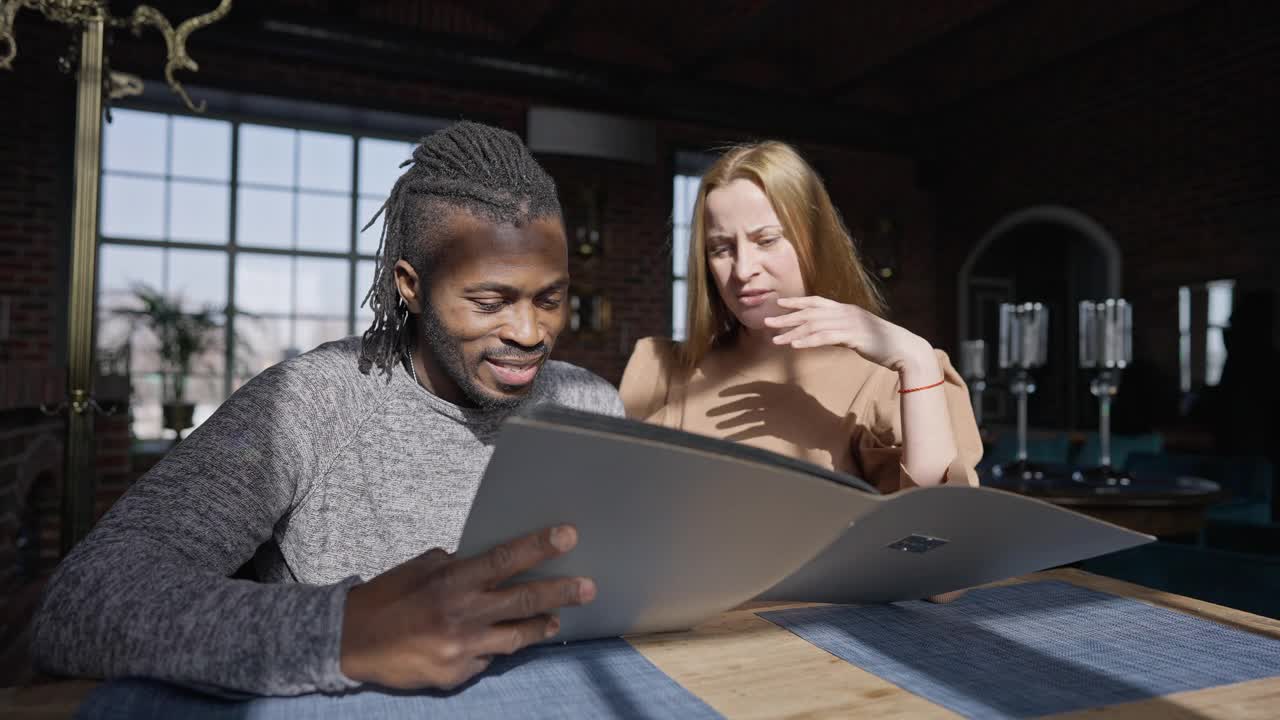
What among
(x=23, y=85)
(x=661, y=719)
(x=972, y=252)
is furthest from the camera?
(x=972, y=252)

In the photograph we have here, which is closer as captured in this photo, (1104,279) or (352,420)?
(352,420)

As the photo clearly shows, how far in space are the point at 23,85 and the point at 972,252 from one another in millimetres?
7418

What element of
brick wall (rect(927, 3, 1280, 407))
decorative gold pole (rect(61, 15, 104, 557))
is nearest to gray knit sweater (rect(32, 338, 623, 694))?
decorative gold pole (rect(61, 15, 104, 557))

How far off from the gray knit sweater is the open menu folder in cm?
17

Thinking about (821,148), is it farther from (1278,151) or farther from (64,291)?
(64,291)

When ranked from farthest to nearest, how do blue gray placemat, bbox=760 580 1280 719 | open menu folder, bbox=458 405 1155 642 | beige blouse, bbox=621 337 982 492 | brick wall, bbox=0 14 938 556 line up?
brick wall, bbox=0 14 938 556
beige blouse, bbox=621 337 982 492
blue gray placemat, bbox=760 580 1280 719
open menu folder, bbox=458 405 1155 642

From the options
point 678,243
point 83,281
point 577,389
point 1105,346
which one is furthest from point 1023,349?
point 678,243

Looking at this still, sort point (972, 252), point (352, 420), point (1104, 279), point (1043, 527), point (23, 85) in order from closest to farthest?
point (1043, 527) < point (352, 420) < point (23, 85) < point (1104, 279) < point (972, 252)

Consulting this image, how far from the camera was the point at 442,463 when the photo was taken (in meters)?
1.05

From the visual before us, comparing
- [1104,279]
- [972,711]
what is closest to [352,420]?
[972,711]

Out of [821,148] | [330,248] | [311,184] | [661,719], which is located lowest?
[661,719]

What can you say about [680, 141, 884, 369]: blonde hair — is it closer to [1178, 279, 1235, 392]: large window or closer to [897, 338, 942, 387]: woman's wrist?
[897, 338, 942, 387]: woman's wrist

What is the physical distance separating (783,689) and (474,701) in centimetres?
23

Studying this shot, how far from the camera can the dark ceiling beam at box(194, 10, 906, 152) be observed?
5.27 m
